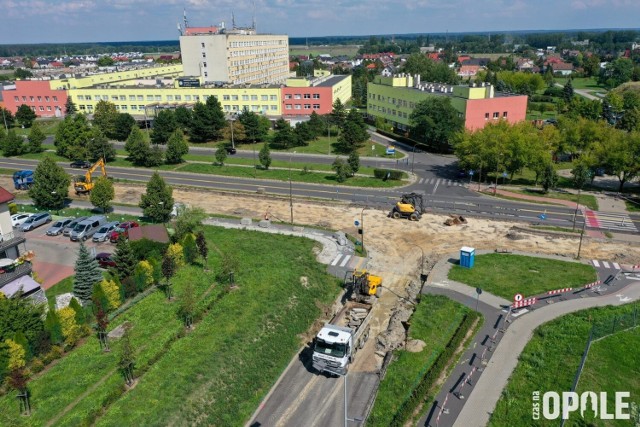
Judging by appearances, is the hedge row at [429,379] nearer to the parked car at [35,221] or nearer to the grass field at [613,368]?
the grass field at [613,368]

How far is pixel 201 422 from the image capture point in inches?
907

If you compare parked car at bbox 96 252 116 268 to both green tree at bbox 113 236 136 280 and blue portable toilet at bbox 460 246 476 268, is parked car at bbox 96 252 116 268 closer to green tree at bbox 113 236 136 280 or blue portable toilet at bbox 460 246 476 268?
green tree at bbox 113 236 136 280

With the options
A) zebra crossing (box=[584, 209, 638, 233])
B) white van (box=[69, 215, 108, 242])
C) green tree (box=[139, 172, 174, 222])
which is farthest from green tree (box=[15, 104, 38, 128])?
zebra crossing (box=[584, 209, 638, 233])

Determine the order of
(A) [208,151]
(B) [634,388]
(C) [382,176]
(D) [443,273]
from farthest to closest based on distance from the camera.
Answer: (A) [208,151] < (C) [382,176] < (D) [443,273] < (B) [634,388]

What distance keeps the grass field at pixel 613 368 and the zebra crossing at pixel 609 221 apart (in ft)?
72.9

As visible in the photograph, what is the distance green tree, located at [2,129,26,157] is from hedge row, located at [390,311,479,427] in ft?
268

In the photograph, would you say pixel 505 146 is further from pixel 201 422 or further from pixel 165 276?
pixel 201 422

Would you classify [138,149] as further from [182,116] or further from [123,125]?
[123,125]

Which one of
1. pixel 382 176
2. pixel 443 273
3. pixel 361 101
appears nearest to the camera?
pixel 443 273

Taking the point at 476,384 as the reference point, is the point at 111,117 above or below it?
above

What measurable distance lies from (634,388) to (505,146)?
42098mm

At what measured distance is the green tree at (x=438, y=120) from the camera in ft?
248

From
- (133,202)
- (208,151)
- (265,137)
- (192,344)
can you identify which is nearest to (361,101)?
(265,137)

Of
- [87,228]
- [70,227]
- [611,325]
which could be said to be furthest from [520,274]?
[70,227]
